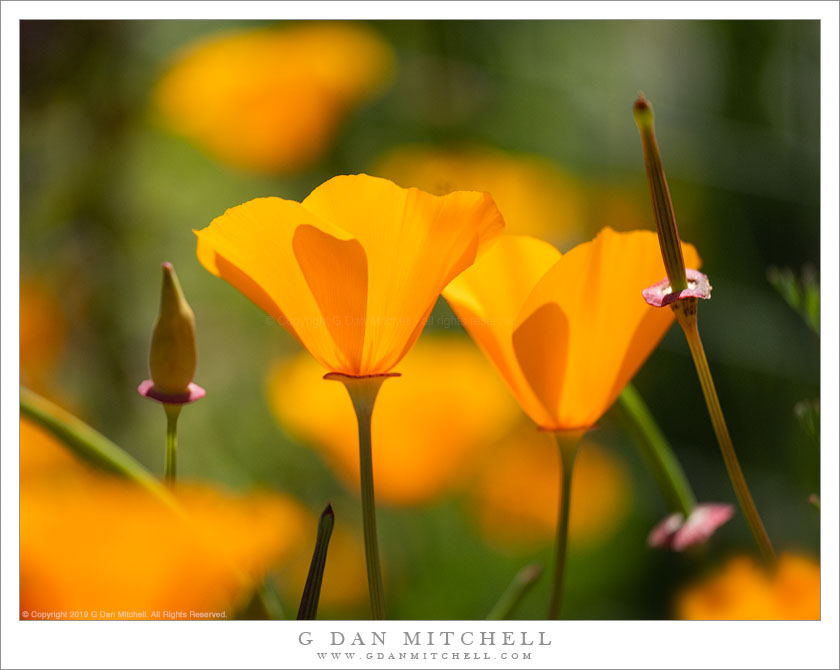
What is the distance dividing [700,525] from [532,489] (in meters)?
0.31

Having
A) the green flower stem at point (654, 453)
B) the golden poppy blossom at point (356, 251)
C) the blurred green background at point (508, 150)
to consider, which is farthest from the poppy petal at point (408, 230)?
the blurred green background at point (508, 150)

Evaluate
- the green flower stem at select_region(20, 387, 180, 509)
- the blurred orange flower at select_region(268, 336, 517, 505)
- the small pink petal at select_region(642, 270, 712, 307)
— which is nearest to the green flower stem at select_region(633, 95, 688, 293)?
the small pink petal at select_region(642, 270, 712, 307)

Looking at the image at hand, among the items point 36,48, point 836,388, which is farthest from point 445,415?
point 36,48

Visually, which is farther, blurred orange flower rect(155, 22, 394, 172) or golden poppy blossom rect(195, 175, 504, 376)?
blurred orange flower rect(155, 22, 394, 172)

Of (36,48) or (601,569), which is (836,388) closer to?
(601,569)

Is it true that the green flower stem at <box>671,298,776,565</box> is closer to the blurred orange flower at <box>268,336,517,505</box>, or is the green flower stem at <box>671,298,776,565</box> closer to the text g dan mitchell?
the text g dan mitchell

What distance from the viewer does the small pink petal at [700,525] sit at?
37cm

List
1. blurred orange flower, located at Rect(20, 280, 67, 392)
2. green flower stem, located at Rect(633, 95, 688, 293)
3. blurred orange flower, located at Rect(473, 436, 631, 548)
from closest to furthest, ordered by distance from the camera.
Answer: green flower stem, located at Rect(633, 95, 688, 293) < blurred orange flower, located at Rect(20, 280, 67, 392) < blurred orange flower, located at Rect(473, 436, 631, 548)

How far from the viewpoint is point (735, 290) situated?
665 mm

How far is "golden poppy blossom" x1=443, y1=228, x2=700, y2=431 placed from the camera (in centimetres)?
35

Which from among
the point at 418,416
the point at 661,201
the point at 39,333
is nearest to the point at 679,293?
the point at 661,201

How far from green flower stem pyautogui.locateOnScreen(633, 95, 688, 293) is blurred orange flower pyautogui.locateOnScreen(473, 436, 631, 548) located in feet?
1.24

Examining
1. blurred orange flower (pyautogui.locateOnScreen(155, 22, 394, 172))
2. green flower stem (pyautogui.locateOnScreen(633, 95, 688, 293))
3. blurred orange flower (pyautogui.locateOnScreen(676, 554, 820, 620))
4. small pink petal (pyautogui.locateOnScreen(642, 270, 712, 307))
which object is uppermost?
blurred orange flower (pyautogui.locateOnScreen(155, 22, 394, 172))

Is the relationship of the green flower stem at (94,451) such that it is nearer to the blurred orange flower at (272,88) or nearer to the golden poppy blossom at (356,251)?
the golden poppy blossom at (356,251)
